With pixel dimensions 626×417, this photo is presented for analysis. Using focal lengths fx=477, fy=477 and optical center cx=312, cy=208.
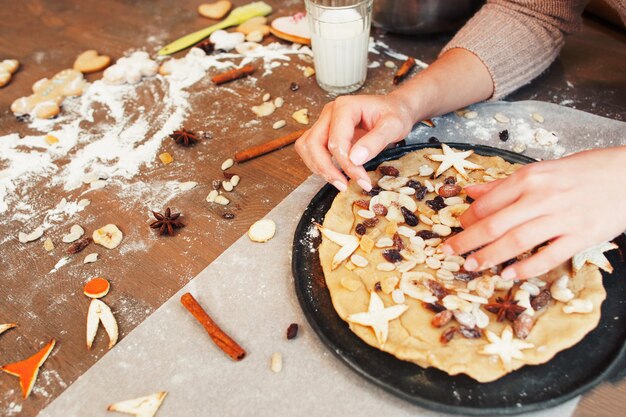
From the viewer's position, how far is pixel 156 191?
4.15ft

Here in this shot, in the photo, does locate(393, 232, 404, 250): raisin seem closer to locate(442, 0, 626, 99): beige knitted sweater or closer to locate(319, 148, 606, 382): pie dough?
locate(319, 148, 606, 382): pie dough

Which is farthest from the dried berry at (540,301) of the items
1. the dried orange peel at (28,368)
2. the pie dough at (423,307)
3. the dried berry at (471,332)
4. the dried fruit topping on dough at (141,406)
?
the dried orange peel at (28,368)

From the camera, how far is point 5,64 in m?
1.78

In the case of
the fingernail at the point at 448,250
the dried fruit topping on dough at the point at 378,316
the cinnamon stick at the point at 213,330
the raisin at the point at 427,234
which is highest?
the fingernail at the point at 448,250

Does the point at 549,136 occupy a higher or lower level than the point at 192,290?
higher

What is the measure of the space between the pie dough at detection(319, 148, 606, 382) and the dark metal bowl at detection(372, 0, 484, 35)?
0.83 m

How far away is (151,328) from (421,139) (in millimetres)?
833

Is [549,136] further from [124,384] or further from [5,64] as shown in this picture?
[5,64]

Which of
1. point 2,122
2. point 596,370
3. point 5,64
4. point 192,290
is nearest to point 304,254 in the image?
point 192,290

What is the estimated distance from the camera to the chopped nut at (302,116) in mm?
1426

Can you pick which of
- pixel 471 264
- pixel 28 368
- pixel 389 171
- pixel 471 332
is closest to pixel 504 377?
pixel 471 332

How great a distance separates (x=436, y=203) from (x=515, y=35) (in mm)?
646

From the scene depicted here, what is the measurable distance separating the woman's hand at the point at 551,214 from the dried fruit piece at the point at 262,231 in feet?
1.45

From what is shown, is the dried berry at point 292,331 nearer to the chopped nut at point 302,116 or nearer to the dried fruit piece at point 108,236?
the dried fruit piece at point 108,236
